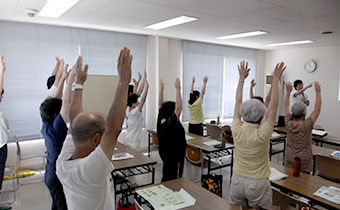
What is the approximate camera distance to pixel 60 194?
2.29m

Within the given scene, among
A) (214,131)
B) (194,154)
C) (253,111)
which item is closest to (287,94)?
(253,111)

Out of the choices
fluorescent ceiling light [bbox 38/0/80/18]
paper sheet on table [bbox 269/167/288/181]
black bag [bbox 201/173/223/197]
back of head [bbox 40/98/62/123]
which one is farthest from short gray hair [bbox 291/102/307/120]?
fluorescent ceiling light [bbox 38/0/80/18]

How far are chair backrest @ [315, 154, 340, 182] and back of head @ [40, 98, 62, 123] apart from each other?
3178 millimetres

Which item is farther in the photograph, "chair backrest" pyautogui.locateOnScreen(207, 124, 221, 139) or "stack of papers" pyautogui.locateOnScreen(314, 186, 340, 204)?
"chair backrest" pyautogui.locateOnScreen(207, 124, 221, 139)

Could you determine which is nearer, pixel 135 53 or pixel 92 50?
pixel 92 50

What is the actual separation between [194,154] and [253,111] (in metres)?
2.04

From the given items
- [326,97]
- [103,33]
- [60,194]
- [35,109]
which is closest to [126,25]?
[103,33]

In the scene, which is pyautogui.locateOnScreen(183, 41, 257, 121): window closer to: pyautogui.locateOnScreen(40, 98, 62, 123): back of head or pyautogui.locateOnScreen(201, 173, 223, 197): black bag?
pyautogui.locateOnScreen(201, 173, 223, 197): black bag

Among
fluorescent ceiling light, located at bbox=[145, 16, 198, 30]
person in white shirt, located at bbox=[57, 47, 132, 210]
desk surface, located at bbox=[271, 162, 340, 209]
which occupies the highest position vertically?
fluorescent ceiling light, located at bbox=[145, 16, 198, 30]

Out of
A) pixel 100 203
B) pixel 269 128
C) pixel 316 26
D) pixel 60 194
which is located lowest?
pixel 60 194

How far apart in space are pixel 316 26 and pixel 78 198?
5.03 m

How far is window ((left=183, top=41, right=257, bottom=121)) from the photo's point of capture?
6814 millimetres

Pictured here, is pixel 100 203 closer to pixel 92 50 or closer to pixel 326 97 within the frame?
pixel 92 50

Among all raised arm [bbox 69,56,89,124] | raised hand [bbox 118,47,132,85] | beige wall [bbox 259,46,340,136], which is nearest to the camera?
raised hand [bbox 118,47,132,85]
